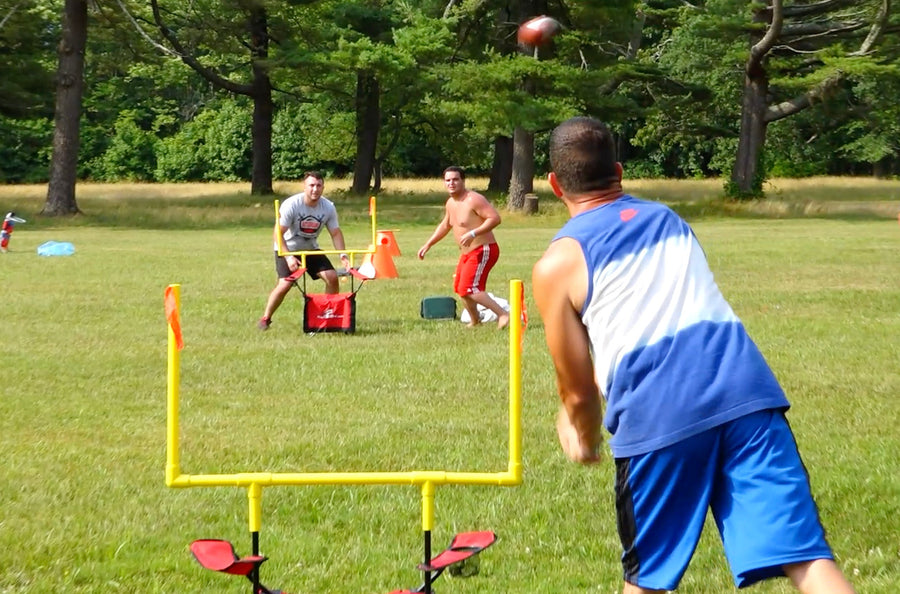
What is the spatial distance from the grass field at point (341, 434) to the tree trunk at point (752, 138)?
75.0ft

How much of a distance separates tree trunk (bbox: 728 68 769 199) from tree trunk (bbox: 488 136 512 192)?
10.1m

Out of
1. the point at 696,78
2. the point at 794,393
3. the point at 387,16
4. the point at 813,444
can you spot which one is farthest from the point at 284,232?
the point at 696,78

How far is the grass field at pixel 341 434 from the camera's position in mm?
5562

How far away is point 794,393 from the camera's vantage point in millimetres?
9539

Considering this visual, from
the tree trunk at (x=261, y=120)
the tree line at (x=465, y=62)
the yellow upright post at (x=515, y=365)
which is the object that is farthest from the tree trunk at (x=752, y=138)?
the yellow upright post at (x=515, y=365)

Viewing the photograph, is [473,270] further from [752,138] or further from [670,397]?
[752,138]

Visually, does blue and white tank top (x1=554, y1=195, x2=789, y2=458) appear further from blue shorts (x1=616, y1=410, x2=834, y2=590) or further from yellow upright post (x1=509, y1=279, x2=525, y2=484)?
yellow upright post (x1=509, y1=279, x2=525, y2=484)

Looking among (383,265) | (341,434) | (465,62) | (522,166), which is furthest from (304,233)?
(465,62)

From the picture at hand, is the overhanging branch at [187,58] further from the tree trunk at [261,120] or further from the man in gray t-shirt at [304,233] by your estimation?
the man in gray t-shirt at [304,233]

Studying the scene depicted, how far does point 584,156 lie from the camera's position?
12.6 ft

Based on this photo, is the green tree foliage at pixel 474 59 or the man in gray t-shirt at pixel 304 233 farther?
the green tree foliage at pixel 474 59

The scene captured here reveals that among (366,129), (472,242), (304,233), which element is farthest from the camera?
(366,129)

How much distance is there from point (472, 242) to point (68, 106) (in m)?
25.7

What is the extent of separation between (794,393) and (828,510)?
3.36 metres
